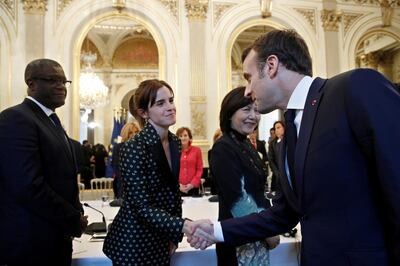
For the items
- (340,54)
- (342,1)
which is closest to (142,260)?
(340,54)

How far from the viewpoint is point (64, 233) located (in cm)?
177

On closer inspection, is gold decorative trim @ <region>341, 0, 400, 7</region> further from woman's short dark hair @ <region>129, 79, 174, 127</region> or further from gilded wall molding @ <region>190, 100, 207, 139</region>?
woman's short dark hair @ <region>129, 79, 174, 127</region>

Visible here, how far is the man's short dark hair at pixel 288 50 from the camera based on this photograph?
127 centimetres

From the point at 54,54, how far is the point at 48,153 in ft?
20.6

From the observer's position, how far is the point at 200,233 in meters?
1.62

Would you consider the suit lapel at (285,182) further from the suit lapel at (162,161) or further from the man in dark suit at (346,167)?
the suit lapel at (162,161)

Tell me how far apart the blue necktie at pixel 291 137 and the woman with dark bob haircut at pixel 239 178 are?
66 centimetres

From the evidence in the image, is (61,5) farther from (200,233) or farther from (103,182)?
(200,233)

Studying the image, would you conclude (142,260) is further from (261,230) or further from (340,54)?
(340,54)

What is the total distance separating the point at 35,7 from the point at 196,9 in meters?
3.34

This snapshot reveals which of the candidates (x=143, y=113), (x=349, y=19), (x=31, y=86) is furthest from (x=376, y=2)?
(x=31, y=86)

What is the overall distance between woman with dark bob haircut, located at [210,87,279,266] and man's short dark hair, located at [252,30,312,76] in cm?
69

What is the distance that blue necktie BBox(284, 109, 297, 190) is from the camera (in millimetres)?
1193

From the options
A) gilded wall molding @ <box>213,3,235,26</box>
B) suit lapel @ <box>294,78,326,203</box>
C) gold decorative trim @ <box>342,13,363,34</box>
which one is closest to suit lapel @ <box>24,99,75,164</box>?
suit lapel @ <box>294,78,326,203</box>
